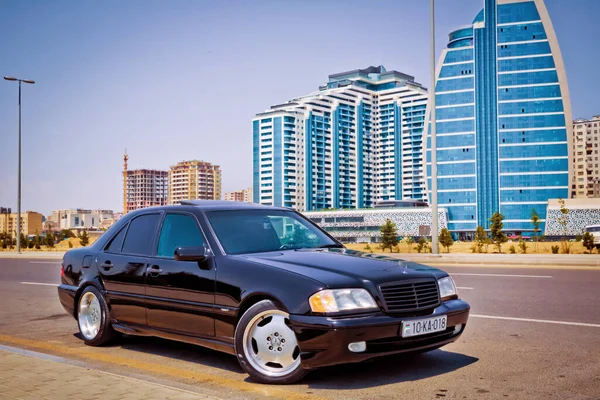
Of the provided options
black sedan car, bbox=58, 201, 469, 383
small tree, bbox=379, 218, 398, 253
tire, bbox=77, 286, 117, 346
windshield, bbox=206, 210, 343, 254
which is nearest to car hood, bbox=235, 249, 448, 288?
black sedan car, bbox=58, 201, 469, 383

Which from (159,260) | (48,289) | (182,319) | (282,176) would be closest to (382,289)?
(182,319)

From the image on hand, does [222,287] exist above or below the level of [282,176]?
below

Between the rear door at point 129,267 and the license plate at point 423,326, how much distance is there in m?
2.71

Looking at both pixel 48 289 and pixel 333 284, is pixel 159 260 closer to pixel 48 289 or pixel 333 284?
pixel 333 284

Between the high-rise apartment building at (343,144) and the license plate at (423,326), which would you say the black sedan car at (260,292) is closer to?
the license plate at (423,326)

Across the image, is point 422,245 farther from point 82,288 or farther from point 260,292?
point 260,292

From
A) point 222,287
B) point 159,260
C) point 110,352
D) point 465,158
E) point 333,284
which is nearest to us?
point 333,284

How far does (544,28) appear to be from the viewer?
414 ft

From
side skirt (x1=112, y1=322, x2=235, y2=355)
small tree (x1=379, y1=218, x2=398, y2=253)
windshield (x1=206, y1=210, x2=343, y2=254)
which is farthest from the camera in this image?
small tree (x1=379, y1=218, x2=398, y2=253)

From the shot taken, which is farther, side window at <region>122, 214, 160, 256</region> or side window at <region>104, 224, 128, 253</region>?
side window at <region>104, 224, 128, 253</region>

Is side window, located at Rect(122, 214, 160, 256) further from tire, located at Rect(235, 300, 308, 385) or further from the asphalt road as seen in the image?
tire, located at Rect(235, 300, 308, 385)

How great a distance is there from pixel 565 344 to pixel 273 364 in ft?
10.8

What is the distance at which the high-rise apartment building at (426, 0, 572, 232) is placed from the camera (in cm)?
12794

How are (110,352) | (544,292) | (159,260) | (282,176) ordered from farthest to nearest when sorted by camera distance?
(282,176)
(544,292)
(110,352)
(159,260)
